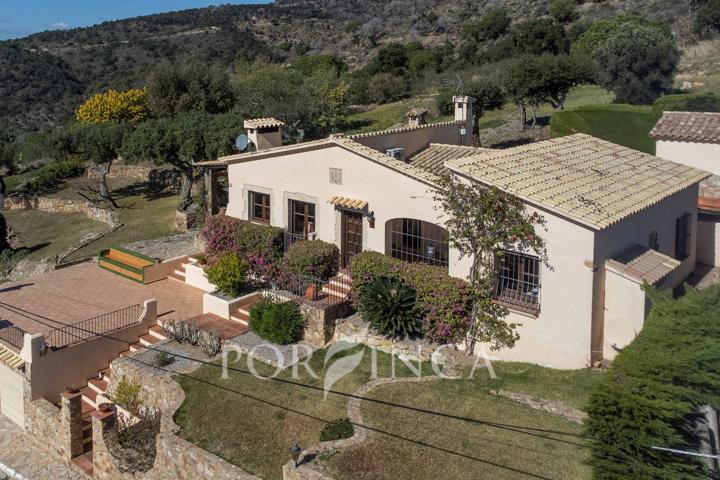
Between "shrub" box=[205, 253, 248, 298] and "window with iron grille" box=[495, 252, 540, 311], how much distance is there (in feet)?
24.0

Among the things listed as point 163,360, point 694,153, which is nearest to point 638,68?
point 694,153

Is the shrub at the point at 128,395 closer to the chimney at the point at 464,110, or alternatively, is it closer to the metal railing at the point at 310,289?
the metal railing at the point at 310,289

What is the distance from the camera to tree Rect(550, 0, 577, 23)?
6969cm

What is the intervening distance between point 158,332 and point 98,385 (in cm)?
203

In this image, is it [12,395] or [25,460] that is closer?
[25,460]

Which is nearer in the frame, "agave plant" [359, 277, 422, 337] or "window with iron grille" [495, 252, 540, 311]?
"window with iron grille" [495, 252, 540, 311]

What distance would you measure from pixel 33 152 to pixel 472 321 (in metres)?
44.9

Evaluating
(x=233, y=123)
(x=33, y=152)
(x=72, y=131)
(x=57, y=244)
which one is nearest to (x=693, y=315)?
(x=233, y=123)

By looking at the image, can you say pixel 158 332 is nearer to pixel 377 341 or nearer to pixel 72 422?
pixel 72 422

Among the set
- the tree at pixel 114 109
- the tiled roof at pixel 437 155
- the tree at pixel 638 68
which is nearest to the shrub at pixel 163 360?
Answer: the tiled roof at pixel 437 155

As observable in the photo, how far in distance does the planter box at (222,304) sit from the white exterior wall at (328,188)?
285 centimetres

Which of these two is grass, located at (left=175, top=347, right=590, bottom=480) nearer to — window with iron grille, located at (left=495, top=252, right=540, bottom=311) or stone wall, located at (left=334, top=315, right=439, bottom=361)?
stone wall, located at (left=334, top=315, right=439, bottom=361)

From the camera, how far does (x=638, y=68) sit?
38438 mm

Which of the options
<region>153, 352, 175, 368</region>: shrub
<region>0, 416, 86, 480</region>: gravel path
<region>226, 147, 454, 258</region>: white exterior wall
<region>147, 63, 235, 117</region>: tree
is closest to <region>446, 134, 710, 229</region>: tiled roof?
<region>226, 147, 454, 258</region>: white exterior wall
